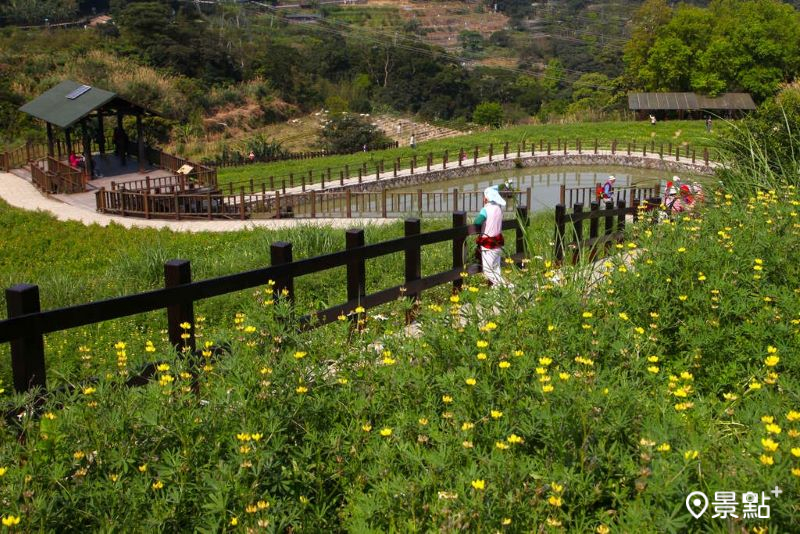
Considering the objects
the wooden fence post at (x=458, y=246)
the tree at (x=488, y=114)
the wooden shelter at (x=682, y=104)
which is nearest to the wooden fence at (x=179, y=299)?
the wooden fence post at (x=458, y=246)

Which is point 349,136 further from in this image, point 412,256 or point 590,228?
point 412,256

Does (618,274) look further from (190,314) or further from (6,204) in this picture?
(6,204)

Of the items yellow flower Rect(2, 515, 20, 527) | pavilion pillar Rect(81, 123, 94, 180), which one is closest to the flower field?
yellow flower Rect(2, 515, 20, 527)

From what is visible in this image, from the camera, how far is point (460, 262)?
8.42 meters

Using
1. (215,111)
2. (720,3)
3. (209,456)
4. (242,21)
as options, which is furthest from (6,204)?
(242,21)

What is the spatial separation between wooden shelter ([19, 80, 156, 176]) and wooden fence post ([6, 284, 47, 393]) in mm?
26100

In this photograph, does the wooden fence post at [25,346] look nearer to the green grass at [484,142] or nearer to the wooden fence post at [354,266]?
the wooden fence post at [354,266]

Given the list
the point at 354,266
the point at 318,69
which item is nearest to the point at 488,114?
the point at 318,69

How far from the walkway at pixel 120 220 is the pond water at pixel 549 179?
43.3 ft

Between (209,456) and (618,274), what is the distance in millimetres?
3679

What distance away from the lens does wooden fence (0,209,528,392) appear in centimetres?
431

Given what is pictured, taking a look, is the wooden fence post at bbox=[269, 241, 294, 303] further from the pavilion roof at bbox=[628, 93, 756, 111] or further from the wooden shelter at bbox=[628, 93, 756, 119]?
the pavilion roof at bbox=[628, 93, 756, 111]

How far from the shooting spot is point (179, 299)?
16.5 feet

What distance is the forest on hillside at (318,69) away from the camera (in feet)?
174
